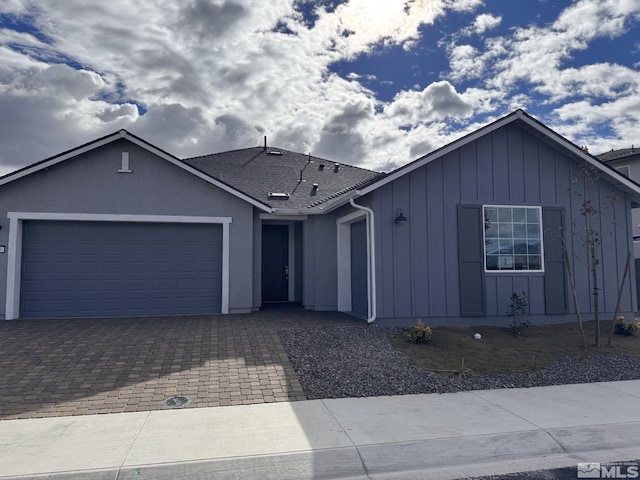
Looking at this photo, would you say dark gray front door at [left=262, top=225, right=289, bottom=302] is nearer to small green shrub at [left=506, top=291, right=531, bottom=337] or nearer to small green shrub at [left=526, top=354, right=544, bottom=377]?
small green shrub at [left=506, top=291, right=531, bottom=337]

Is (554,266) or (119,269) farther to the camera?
(119,269)

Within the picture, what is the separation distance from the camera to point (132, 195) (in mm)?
10938

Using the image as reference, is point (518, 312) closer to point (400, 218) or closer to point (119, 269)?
point (400, 218)

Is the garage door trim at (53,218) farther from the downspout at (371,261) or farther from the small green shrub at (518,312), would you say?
the small green shrub at (518,312)

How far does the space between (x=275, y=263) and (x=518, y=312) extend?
24.1ft

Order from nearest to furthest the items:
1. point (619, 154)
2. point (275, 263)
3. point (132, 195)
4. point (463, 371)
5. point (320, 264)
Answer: point (463, 371) < point (132, 195) < point (320, 264) < point (275, 263) < point (619, 154)

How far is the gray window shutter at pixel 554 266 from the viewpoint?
10.2 m

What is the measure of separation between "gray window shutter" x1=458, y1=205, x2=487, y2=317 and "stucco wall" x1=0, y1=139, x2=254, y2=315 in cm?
543

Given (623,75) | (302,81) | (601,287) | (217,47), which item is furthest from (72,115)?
(623,75)

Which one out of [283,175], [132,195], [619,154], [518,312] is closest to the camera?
[518,312]

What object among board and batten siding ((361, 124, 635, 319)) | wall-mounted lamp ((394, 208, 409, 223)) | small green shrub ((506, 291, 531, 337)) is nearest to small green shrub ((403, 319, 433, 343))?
board and batten siding ((361, 124, 635, 319))

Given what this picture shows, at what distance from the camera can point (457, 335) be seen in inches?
346

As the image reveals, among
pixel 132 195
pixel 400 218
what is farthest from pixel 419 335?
pixel 132 195

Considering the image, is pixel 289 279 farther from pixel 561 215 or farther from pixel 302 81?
pixel 561 215
